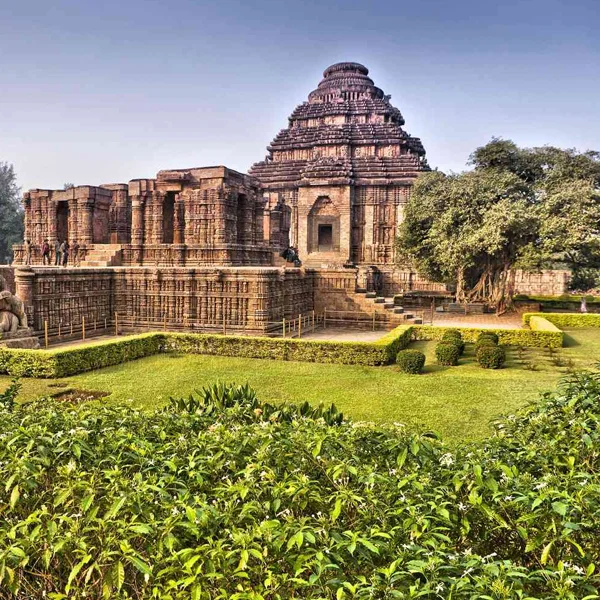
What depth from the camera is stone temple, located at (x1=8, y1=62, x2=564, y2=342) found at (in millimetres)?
16906

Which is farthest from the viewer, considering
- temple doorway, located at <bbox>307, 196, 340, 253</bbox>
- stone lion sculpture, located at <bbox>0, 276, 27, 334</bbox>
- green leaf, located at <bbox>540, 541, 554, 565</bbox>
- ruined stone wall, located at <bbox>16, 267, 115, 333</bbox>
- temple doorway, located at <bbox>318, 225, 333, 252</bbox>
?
temple doorway, located at <bbox>318, 225, 333, 252</bbox>

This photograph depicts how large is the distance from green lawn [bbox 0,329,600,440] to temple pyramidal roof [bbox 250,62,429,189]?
935 inches

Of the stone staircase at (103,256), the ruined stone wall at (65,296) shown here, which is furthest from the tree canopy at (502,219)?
the ruined stone wall at (65,296)

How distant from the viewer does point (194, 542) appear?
8.84 ft

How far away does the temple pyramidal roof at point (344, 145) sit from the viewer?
35719 millimetres

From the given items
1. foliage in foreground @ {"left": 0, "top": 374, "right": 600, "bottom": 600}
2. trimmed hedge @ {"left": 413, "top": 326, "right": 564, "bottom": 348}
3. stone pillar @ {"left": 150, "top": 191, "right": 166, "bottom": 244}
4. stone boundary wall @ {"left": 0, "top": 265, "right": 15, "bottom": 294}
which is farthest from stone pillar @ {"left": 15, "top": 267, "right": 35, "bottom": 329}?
trimmed hedge @ {"left": 413, "top": 326, "right": 564, "bottom": 348}

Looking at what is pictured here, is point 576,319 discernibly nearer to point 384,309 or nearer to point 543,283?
point 384,309

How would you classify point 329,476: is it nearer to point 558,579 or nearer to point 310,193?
point 558,579

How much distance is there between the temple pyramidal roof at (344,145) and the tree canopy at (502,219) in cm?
729

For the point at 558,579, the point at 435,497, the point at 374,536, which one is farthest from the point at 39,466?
the point at 558,579

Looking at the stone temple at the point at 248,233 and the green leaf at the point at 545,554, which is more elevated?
the stone temple at the point at 248,233

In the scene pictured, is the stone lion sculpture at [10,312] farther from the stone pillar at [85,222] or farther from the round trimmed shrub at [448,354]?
the stone pillar at [85,222]

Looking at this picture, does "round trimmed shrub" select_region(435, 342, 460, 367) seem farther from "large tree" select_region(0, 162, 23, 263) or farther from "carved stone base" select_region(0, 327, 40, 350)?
"large tree" select_region(0, 162, 23, 263)

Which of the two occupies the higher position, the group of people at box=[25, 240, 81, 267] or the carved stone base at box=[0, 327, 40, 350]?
the group of people at box=[25, 240, 81, 267]
